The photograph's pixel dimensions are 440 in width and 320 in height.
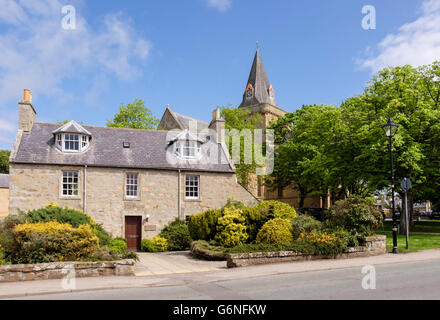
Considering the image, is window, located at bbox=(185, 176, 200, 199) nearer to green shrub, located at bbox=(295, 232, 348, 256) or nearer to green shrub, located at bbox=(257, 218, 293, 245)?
green shrub, located at bbox=(257, 218, 293, 245)

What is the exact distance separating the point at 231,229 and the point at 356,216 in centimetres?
624

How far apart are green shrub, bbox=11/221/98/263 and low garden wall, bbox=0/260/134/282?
1176 mm

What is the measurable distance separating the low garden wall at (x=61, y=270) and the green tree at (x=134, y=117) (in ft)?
104

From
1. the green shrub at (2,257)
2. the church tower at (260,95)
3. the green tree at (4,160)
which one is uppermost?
the church tower at (260,95)

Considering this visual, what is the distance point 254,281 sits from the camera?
11.0 meters

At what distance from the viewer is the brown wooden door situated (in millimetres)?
24172

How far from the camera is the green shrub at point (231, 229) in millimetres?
17938

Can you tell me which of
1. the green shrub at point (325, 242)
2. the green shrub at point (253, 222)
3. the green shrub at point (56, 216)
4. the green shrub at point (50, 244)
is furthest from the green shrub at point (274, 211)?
the green shrub at point (50, 244)

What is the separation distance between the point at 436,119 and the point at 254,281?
1976cm

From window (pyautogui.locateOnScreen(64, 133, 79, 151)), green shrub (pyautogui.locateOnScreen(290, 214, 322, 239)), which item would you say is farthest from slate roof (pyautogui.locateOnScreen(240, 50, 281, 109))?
green shrub (pyautogui.locateOnScreen(290, 214, 322, 239))

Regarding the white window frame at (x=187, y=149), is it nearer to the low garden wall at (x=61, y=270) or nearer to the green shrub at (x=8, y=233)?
the green shrub at (x=8, y=233)
